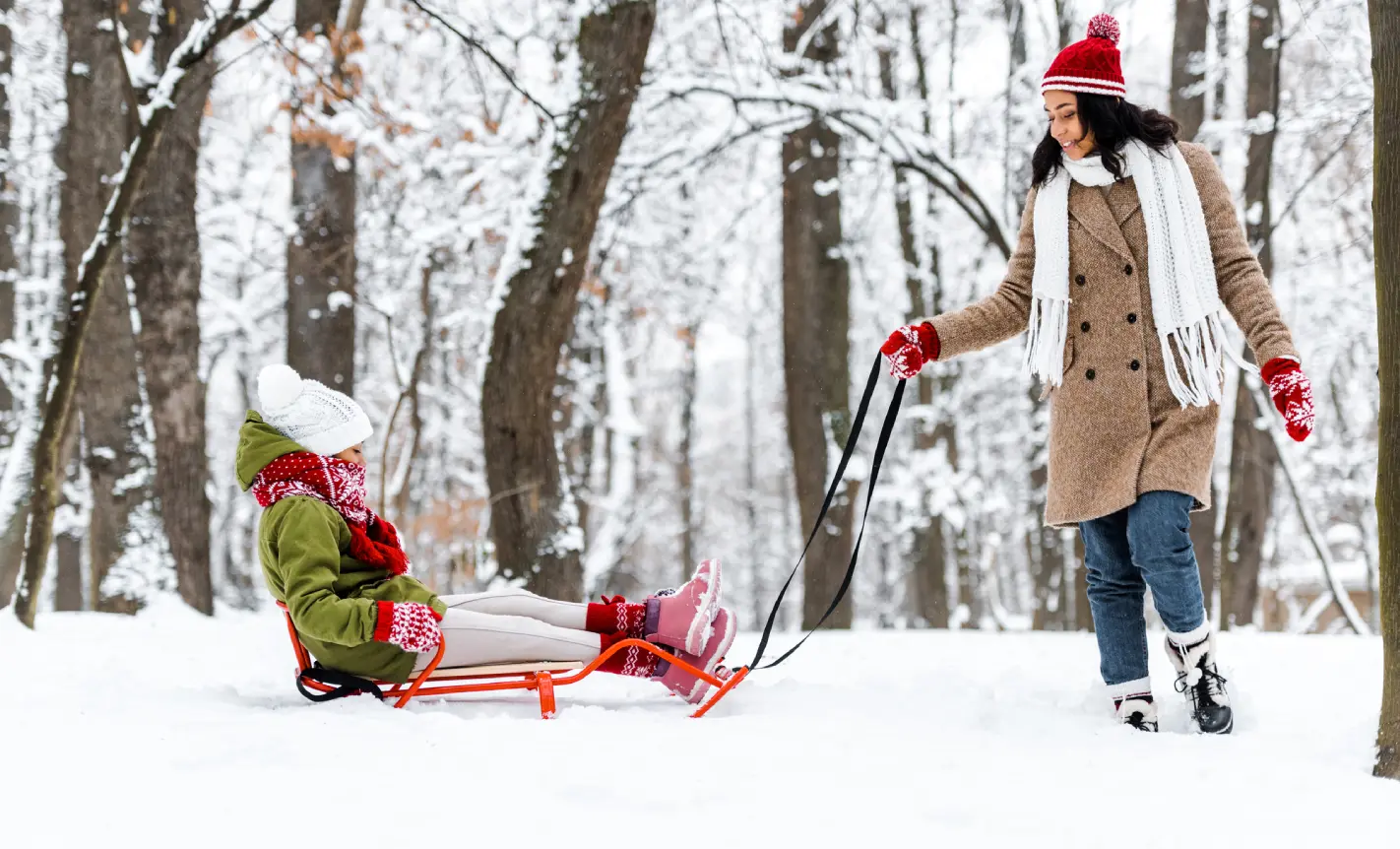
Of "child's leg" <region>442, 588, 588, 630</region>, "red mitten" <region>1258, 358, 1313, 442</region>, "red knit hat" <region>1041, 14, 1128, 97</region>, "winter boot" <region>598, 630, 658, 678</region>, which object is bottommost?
"winter boot" <region>598, 630, 658, 678</region>

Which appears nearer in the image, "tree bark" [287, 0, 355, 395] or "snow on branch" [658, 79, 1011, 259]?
"snow on branch" [658, 79, 1011, 259]

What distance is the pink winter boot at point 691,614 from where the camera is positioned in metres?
3.23

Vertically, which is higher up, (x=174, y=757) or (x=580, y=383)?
(x=580, y=383)

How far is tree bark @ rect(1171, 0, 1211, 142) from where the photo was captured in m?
7.36

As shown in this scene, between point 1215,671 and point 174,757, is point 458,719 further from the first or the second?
point 1215,671

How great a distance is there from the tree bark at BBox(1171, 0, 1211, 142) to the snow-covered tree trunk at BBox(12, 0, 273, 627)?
231 inches

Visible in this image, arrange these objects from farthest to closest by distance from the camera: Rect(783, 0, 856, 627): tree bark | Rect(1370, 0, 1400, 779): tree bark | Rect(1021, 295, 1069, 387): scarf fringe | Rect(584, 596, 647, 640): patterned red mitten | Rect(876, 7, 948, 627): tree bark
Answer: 1. Rect(876, 7, 948, 627): tree bark
2. Rect(783, 0, 856, 627): tree bark
3. Rect(584, 596, 647, 640): patterned red mitten
4. Rect(1021, 295, 1069, 387): scarf fringe
5. Rect(1370, 0, 1400, 779): tree bark

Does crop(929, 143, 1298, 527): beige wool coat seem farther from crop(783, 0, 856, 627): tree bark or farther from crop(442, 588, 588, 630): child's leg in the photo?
crop(783, 0, 856, 627): tree bark

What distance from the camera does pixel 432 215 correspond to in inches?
388

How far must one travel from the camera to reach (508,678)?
3.15 m

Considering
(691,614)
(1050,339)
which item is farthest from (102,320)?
(1050,339)

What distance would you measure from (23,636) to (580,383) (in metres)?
10.5

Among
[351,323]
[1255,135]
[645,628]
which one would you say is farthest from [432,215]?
[645,628]

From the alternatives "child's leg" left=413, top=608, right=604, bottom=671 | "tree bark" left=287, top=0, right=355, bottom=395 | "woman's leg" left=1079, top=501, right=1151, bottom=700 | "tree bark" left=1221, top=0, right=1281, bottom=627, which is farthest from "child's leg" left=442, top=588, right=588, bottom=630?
"tree bark" left=1221, top=0, right=1281, bottom=627
